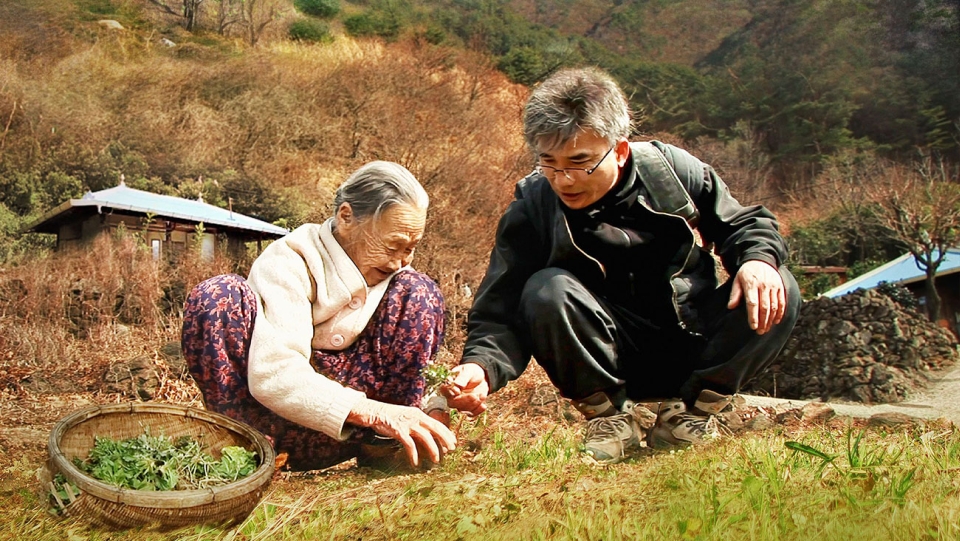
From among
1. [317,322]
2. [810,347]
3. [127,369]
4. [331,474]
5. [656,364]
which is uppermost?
[317,322]

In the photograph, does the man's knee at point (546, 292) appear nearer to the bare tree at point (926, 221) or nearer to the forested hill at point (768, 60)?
the bare tree at point (926, 221)

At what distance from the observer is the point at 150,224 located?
6.41 metres

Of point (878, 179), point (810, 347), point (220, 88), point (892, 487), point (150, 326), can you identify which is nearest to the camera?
point (892, 487)

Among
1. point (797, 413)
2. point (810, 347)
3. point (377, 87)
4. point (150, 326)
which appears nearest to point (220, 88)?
point (377, 87)

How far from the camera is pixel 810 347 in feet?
26.6

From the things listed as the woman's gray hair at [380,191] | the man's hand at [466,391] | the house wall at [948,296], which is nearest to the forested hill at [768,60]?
the house wall at [948,296]

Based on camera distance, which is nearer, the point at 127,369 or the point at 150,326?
the point at 127,369

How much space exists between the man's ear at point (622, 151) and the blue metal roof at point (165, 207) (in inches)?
188

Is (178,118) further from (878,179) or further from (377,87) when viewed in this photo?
(878,179)

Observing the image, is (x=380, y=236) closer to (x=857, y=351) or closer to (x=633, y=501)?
(x=633, y=501)

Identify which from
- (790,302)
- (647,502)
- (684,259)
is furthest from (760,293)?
(647,502)

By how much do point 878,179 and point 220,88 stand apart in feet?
30.7

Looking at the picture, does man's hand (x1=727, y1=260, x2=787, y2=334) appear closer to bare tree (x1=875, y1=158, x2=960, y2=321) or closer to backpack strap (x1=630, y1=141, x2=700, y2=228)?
backpack strap (x1=630, y1=141, x2=700, y2=228)

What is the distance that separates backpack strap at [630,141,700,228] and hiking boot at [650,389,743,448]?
1.88ft
